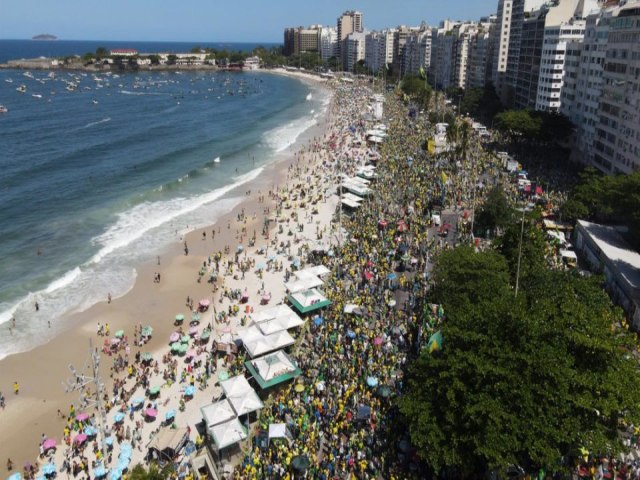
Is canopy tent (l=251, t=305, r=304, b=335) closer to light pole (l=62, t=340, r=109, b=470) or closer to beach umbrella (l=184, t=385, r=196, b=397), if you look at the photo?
beach umbrella (l=184, t=385, r=196, b=397)

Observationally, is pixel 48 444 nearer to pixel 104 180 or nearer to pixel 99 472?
pixel 99 472

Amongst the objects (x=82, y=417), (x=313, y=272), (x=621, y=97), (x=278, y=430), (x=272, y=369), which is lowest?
(x=82, y=417)

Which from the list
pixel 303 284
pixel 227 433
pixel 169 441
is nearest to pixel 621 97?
pixel 303 284

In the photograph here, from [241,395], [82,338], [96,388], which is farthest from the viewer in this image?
[82,338]

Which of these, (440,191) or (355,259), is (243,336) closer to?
(355,259)

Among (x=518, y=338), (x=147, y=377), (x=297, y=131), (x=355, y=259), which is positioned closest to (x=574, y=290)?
(x=518, y=338)

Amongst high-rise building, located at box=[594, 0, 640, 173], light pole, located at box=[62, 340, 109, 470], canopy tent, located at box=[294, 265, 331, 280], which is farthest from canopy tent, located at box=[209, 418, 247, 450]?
high-rise building, located at box=[594, 0, 640, 173]

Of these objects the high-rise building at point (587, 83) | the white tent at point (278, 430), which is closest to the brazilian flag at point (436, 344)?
the white tent at point (278, 430)

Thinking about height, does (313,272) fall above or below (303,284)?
above
